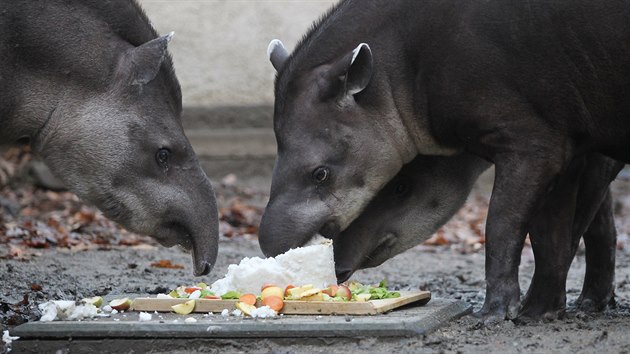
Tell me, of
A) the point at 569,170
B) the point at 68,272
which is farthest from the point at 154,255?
the point at 569,170

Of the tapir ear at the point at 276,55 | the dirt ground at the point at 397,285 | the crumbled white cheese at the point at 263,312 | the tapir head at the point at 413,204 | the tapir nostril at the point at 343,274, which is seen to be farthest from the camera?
the tapir ear at the point at 276,55

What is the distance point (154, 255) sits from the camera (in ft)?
32.6

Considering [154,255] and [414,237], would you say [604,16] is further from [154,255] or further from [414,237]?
[154,255]

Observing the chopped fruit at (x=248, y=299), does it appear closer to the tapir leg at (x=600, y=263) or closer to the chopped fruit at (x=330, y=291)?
the chopped fruit at (x=330, y=291)

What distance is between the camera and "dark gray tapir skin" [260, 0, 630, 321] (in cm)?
627

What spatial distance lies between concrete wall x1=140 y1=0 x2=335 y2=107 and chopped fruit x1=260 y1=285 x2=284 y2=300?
836 cm

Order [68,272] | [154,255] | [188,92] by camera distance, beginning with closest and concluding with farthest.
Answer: [68,272] → [154,255] → [188,92]

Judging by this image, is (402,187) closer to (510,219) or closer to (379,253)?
(379,253)

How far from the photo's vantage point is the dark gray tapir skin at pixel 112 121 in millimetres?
6410

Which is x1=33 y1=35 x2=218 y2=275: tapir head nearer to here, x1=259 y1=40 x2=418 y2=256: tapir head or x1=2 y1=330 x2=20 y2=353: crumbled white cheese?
x1=259 y1=40 x2=418 y2=256: tapir head

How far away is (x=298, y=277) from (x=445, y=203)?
1325 millimetres

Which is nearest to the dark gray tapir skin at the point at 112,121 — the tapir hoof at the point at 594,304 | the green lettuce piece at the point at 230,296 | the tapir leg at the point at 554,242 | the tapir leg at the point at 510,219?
the green lettuce piece at the point at 230,296

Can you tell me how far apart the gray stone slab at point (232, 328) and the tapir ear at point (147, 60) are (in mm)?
1448

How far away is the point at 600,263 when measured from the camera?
23.9 feet
